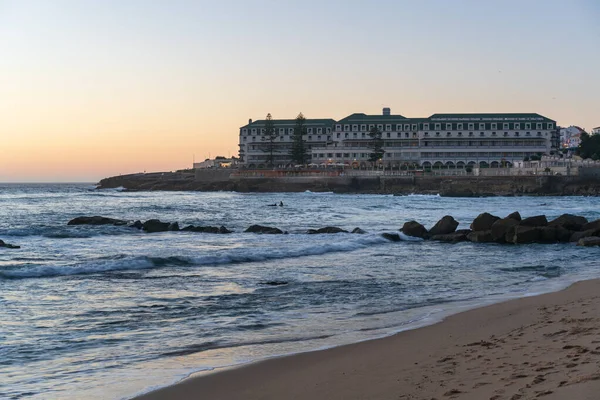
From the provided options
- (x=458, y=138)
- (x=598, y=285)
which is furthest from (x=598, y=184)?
(x=598, y=285)

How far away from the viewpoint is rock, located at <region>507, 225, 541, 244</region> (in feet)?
85.9

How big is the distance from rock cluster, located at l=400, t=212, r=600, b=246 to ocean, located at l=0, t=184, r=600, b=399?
1120mm

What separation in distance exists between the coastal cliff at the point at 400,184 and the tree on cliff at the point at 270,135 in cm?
1389

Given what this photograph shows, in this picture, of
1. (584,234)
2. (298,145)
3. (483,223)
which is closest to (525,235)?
(483,223)

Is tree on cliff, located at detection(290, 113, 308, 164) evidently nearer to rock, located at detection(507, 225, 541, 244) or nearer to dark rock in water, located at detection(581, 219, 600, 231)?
dark rock in water, located at detection(581, 219, 600, 231)

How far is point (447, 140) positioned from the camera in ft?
392

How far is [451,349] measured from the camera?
339 inches

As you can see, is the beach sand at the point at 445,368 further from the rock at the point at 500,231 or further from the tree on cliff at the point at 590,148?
the tree on cliff at the point at 590,148

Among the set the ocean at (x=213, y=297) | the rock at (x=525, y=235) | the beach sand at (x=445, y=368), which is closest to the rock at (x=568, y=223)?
the rock at (x=525, y=235)

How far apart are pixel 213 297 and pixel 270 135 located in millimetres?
114942

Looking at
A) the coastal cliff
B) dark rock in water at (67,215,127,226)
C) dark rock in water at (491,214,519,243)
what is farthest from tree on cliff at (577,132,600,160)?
dark rock in water at (67,215,127,226)

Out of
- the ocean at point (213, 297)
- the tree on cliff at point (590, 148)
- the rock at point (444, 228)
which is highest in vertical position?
the tree on cliff at point (590, 148)

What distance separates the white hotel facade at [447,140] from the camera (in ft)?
388

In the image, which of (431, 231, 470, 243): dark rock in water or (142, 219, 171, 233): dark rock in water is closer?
(431, 231, 470, 243): dark rock in water
